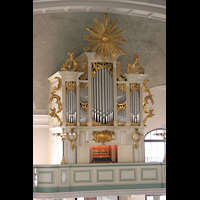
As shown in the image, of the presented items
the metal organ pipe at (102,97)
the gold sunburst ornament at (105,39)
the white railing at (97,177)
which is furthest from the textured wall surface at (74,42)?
the white railing at (97,177)

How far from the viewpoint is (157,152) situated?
14.3 metres

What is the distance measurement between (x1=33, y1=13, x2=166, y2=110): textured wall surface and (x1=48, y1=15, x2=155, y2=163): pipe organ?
4.11ft

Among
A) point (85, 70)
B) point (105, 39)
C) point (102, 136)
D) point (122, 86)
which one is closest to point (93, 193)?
point (102, 136)

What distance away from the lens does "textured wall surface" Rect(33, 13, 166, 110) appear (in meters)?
12.3

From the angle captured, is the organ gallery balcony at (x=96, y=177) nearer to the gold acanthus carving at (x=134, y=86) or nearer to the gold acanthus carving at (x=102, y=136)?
the gold acanthus carving at (x=102, y=136)

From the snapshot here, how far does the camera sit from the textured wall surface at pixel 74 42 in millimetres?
12258

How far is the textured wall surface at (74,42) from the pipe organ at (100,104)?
125 centimetres

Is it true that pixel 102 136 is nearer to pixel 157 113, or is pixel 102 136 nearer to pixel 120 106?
pixel 120 106

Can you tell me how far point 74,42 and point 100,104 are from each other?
2836 millimetres

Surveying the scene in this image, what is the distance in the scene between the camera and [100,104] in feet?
36.6
